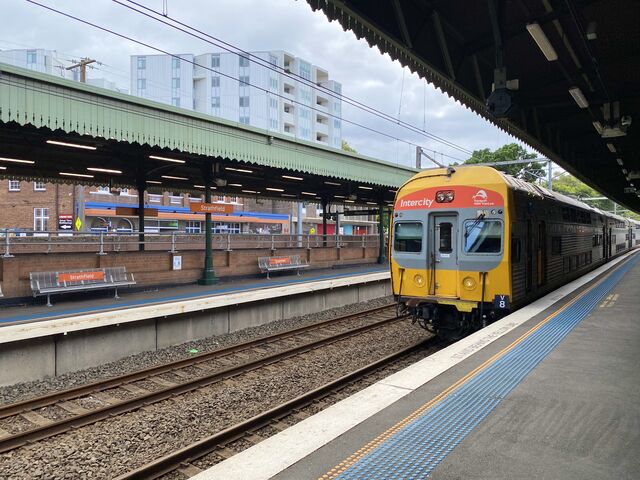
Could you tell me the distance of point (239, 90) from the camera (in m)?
67.4

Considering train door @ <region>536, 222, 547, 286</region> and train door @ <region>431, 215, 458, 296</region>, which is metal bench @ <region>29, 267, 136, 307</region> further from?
train door @ <region>536, 222, 547, 286</region>

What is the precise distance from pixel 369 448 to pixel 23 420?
18.2 ft

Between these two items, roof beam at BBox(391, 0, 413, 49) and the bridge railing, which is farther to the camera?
the bridge railing

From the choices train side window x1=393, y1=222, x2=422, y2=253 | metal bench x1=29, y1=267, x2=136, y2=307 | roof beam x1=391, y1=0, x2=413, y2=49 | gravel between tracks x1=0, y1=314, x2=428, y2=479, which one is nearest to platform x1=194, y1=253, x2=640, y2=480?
gravel between tracks x1=0, y1=314, x2=428, y2=479

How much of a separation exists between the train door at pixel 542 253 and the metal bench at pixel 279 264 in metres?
11.0

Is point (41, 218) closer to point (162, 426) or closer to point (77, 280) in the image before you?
point (77, 280)

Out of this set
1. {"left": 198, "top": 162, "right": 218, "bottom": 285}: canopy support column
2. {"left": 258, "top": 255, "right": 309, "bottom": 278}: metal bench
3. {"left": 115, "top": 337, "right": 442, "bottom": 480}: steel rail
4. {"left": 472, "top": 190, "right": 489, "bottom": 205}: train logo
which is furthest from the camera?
{"left": 258, "top": 255, "right": 309, "bottom": 278}: metal bench

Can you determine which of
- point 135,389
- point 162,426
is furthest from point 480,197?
point 135,389

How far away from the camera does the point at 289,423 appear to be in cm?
639

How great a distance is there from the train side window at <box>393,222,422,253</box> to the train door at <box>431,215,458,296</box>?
34 cm

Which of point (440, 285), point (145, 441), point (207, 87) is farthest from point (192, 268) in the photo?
point (207, 87)

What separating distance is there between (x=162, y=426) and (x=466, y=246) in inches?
242

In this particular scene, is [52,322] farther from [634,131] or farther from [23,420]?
[634,131]

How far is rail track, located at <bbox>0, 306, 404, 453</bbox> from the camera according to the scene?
6285mm
